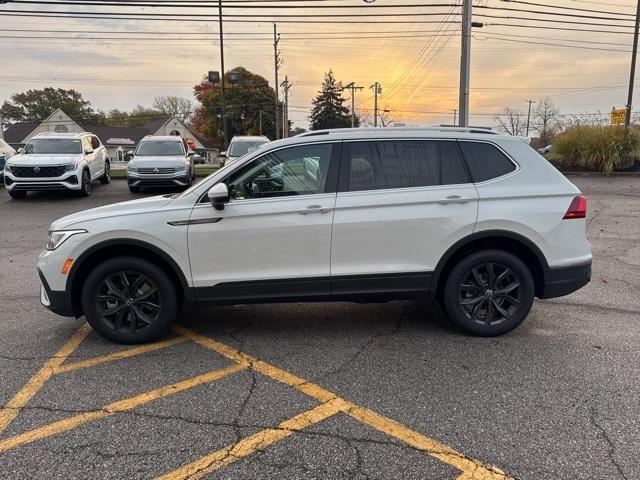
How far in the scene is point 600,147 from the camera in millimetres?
17328

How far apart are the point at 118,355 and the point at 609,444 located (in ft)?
12.0

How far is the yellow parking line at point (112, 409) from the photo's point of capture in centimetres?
293

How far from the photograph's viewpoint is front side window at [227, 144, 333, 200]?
168 inches

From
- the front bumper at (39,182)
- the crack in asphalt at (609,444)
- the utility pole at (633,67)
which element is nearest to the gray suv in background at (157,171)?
the front bumper at (39,182)

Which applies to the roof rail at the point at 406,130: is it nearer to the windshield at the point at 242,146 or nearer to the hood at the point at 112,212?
the hood at the point at 112,212

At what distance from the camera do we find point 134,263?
4.20 m

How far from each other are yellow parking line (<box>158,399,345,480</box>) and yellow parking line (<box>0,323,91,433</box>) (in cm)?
132

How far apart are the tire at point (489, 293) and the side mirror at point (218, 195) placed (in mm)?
2104

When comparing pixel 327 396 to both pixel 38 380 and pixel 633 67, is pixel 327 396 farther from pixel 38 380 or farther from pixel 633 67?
pixel 633 67

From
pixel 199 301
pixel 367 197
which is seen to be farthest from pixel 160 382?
pixel 367 197

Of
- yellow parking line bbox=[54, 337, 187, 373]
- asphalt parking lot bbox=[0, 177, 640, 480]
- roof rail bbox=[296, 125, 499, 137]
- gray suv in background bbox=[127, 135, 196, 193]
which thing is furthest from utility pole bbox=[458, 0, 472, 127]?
yellow parking line bbox=[54, 337, 187, 373]

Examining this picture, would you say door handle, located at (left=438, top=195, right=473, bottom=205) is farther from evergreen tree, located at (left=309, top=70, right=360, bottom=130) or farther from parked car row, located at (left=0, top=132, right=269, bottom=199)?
evergreen tree, located at (left=309, top=70, right=360, bottom=130)

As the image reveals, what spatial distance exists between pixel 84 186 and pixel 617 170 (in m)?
17.7

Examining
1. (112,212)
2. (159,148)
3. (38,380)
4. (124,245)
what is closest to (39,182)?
(159,148)
